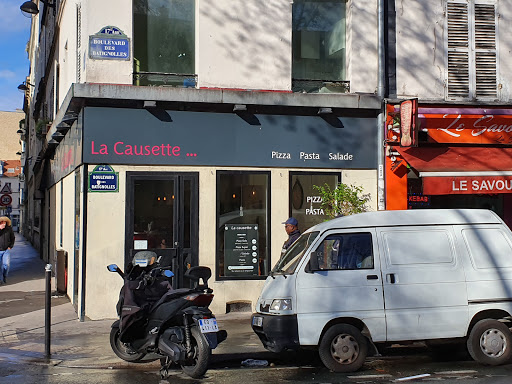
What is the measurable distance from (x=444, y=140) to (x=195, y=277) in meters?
7.28

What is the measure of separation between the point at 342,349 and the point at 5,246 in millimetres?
12297

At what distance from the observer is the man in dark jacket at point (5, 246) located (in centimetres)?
1698

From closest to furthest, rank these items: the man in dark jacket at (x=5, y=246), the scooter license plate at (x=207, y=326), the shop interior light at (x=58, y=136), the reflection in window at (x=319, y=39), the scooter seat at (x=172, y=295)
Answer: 1. the scooter license plate at (x=207, y=326)
2. the scooter seat at (x=172, y=295)
3. the reflection in window at (x=319, y=39)
4. the shop interior light at (x=58, y=136)
5. the man in dark jacket at (x=5, y=246)

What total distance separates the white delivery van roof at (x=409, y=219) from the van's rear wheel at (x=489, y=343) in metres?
1.30

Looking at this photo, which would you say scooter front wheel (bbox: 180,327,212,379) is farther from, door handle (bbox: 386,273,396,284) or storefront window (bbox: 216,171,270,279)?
storefront window (bbox: 216,171,270,279)

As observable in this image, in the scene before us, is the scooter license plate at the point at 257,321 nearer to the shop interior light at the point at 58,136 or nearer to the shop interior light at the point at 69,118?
the shop interior light at the point at 69,118

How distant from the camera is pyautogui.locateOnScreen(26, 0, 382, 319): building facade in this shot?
11477 millimetres

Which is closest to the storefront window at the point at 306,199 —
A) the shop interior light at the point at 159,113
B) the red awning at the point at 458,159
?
the red awning at the point at 458,159

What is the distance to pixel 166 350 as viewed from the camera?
738 cm

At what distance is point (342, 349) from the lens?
7691mm

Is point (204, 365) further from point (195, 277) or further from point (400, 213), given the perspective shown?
point (400, 213)

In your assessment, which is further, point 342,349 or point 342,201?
point 342,201

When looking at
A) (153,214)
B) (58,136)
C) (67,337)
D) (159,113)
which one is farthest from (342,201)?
(58,136)

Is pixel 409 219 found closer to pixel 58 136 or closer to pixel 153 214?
pixel 153 214
